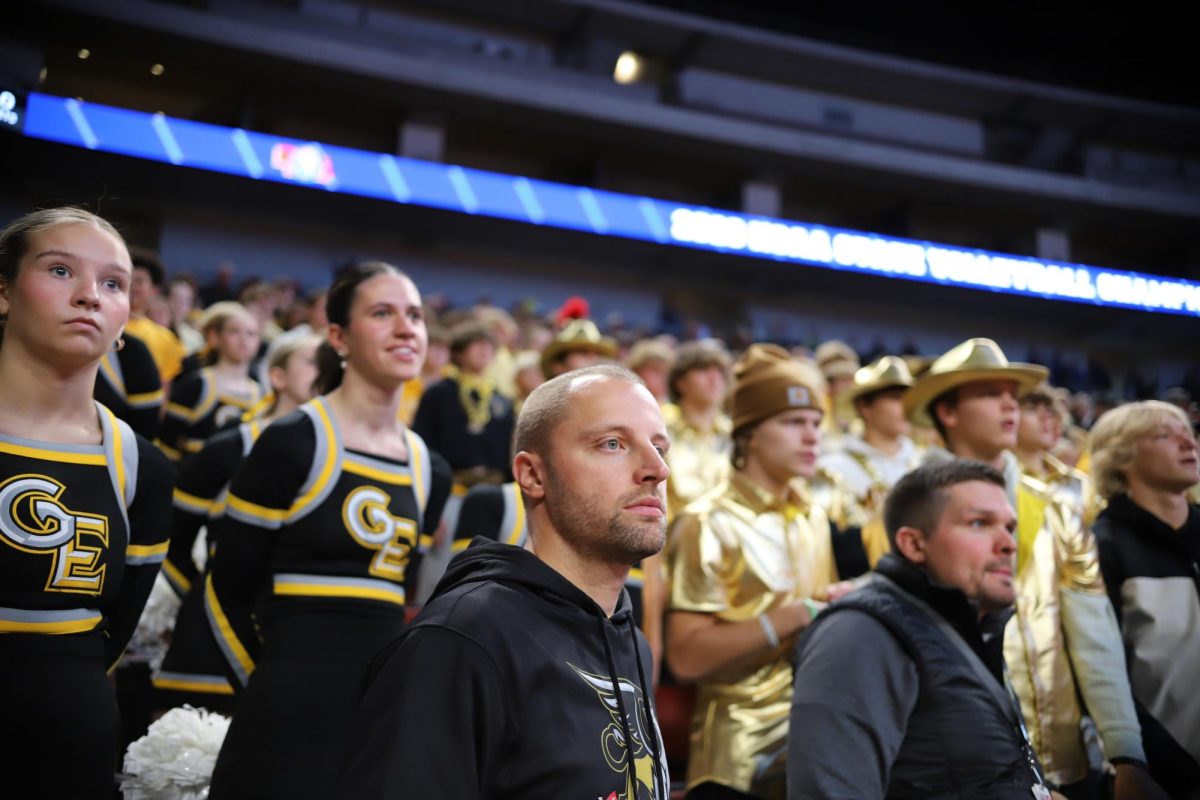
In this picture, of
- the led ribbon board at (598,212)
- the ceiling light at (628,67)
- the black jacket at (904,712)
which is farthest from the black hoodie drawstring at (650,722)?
the ceiling light at (628,67)

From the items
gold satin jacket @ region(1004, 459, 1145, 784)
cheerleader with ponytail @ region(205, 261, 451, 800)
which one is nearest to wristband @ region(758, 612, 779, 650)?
gold satin jacket @ region(1004, 459, 1145, 784)

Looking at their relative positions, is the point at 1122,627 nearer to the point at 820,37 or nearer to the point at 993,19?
the point at 820,37

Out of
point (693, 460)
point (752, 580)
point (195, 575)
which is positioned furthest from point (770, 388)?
point (195, 575)

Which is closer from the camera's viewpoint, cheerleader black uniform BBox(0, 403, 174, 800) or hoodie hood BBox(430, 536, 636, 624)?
hoodie hood BBox(430, 536, 636, 624)

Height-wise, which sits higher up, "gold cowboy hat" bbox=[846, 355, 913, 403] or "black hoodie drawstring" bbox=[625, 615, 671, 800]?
"gold cowboy hat" bbox=[846, 355, 913, 403]

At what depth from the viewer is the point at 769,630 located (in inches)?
121

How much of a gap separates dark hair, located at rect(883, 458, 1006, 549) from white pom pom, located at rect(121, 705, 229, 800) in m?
2.04

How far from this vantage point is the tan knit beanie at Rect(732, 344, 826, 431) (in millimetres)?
3617

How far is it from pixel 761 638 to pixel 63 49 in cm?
695

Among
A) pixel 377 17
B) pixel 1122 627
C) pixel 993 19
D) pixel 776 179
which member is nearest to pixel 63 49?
pixel 1122 627

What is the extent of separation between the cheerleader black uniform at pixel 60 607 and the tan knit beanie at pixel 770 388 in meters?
2.25

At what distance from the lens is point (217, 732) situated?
2521mm

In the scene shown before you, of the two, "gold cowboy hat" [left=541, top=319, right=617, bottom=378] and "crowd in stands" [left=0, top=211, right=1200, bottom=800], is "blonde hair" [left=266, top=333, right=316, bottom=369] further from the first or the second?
"gold cowboy hat" [left=541, top=319, right=617, bottom=378]

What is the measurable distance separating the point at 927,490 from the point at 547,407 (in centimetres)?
151
